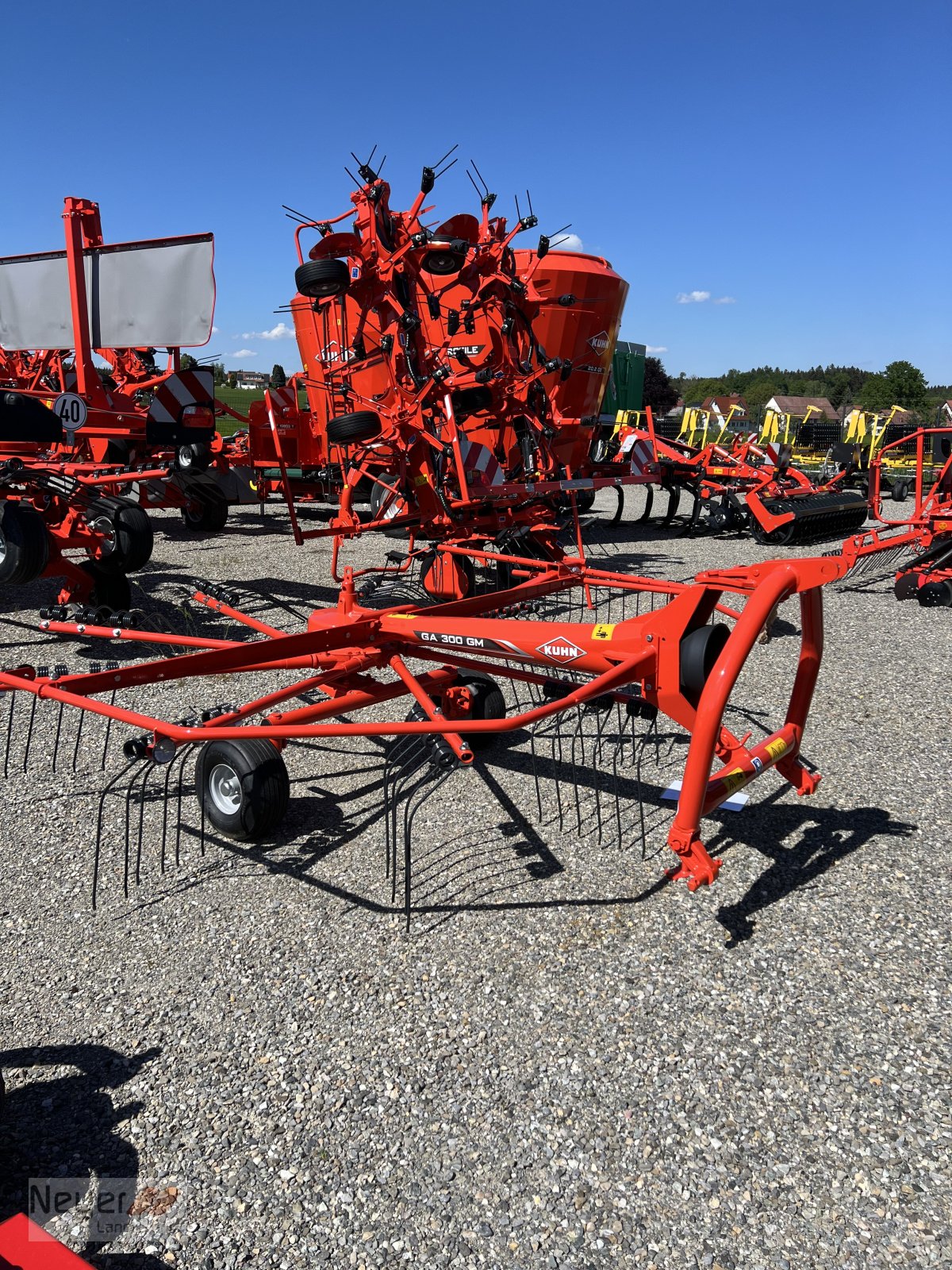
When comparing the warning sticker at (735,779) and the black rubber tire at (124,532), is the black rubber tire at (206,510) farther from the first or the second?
the warning sticker at (735,779)

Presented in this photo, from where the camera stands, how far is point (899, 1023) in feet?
7.95

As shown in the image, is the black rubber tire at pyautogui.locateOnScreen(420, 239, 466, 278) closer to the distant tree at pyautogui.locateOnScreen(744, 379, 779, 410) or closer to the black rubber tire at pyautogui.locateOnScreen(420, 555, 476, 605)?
the black rubber tire at pyautogui.locateOnScreen(420, 555, 476, 605)

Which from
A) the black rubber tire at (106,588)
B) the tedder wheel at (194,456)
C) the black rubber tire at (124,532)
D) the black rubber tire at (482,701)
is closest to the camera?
the black rubber tire at (482,701)

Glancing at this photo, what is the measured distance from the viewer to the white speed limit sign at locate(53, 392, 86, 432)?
263 inches

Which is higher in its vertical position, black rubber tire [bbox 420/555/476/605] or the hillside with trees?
the hillside with trees

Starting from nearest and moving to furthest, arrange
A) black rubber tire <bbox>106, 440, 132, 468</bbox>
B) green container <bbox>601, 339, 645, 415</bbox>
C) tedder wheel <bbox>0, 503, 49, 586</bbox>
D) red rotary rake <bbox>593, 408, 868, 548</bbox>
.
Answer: tedder wheel <bbox>0, 503, 49, 586</bbox>
black rubber tire <bbox>106, 440, 132, 468</bbox>
red rotary rake <bbox>593, 408, 868, 548</bbox>
green container <bbox>601, 339, 645, 415</bbox>

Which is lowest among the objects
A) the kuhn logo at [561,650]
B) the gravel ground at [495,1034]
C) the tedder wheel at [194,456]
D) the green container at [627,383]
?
the gravel ground at [495,1034]

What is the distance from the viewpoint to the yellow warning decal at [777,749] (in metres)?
2.94

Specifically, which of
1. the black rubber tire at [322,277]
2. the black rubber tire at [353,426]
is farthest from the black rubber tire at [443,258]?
the black rubber tire at [353,426]

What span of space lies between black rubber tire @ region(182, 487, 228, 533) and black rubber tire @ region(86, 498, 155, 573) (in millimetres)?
2787

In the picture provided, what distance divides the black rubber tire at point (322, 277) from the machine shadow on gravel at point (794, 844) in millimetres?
4846

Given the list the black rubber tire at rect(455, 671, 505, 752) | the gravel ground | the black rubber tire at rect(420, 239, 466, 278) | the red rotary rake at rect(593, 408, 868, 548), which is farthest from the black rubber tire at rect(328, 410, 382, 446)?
the red rotary rake at rect(593, 408, 868, 548)

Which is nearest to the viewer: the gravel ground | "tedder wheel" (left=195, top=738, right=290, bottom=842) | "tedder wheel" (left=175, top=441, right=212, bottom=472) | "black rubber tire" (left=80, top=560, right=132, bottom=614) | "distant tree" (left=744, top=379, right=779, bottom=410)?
the gravel ground

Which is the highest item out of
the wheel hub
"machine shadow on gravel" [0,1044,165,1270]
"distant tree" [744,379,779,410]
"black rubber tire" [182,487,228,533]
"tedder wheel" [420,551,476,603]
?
"distant tree" [744,379,779,410]
